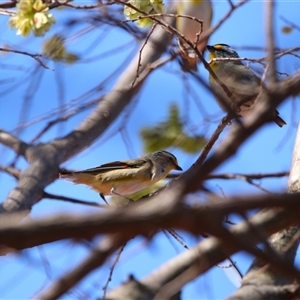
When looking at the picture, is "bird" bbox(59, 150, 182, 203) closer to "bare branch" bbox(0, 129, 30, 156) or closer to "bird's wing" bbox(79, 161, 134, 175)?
"bird's wing" bbox(79, 161, 134, 175)

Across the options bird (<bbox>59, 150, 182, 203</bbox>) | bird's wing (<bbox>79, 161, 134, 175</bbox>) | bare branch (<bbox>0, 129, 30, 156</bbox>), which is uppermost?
bare branch (<bbox>0, 129, 30, 156</bbox>)

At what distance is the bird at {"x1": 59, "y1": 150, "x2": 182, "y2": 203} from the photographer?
5004 mm

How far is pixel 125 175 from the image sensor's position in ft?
16.9

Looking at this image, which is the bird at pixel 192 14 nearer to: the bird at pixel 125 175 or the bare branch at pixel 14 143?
the bird at pixel 125 175

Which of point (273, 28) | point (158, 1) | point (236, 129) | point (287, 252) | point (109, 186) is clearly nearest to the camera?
point (236, 129)

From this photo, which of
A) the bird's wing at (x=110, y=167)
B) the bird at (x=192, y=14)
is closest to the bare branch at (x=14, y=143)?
the bird's wing at (x=110, y=167)

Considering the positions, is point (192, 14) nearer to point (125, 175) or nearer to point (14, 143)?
point (125, 175)

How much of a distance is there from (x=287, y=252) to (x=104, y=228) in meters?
1.78

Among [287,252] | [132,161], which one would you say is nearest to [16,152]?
[132,161]

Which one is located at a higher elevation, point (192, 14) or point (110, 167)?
point (192, 14)

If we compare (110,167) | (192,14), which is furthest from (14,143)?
(192,14)

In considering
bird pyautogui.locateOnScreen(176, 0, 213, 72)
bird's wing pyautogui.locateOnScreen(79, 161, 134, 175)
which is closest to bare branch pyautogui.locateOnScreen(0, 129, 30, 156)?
bird's wing pyautogui.locateOnScreen(79, 161, 134, 175)

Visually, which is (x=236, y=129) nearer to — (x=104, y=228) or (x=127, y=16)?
(x=104, y=228)

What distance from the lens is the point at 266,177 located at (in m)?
4.01
